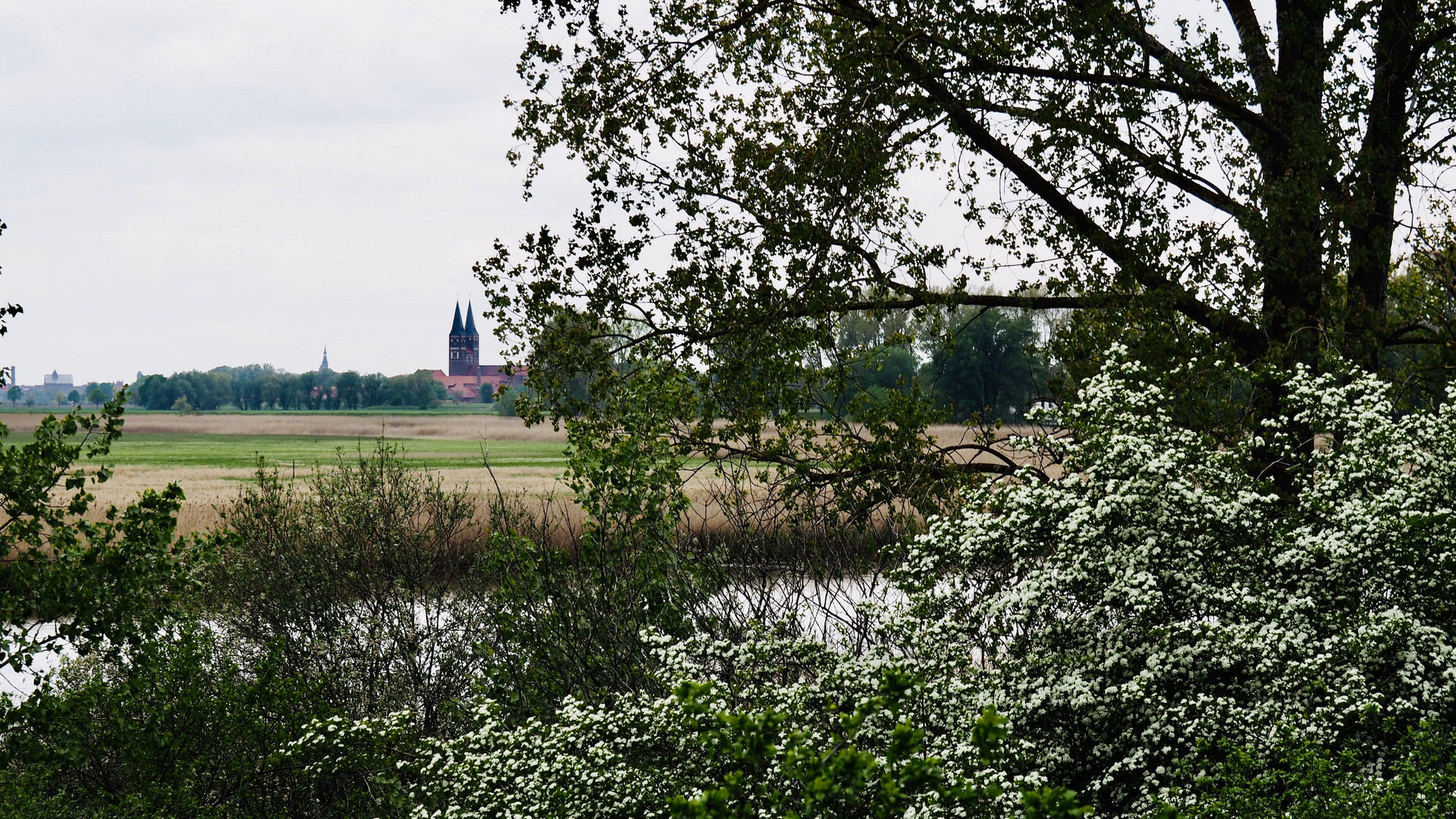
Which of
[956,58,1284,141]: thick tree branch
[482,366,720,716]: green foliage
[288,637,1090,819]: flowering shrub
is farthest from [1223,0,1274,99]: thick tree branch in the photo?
[288,637,1090,819]: flowering shrub

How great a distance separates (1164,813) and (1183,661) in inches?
96.9

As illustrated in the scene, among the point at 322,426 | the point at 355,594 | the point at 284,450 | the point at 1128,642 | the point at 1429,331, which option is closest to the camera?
the point at 1128,642

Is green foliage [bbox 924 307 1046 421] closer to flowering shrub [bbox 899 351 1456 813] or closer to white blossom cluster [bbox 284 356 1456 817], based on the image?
Result: flowering shrub [bbox 899 351 1456 813]

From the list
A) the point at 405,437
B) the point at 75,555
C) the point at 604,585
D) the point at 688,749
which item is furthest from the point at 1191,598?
the point at 405,437

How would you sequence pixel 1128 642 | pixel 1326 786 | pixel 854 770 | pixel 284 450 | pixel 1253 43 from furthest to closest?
1. pixel 284 450
2. pixel 1253 43
3. pixel 1128 642
4. pixel 1326 786
5. pixel 854 770

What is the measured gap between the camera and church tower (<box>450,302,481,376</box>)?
147 m

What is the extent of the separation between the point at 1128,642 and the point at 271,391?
249ft

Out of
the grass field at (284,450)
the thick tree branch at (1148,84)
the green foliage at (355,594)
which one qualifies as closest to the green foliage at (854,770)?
the green foliage at (355,594)

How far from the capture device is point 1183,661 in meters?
5.47

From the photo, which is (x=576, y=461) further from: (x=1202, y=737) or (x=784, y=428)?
(x=1202, y=737)

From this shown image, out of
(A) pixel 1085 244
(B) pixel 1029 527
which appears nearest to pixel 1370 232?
(A) pixel 1085 244

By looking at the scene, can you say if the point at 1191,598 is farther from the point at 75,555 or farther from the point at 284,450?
the point at 284,450

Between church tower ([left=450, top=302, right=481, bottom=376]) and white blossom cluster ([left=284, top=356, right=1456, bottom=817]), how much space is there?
14355 centimetres

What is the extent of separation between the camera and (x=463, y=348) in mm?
147625
